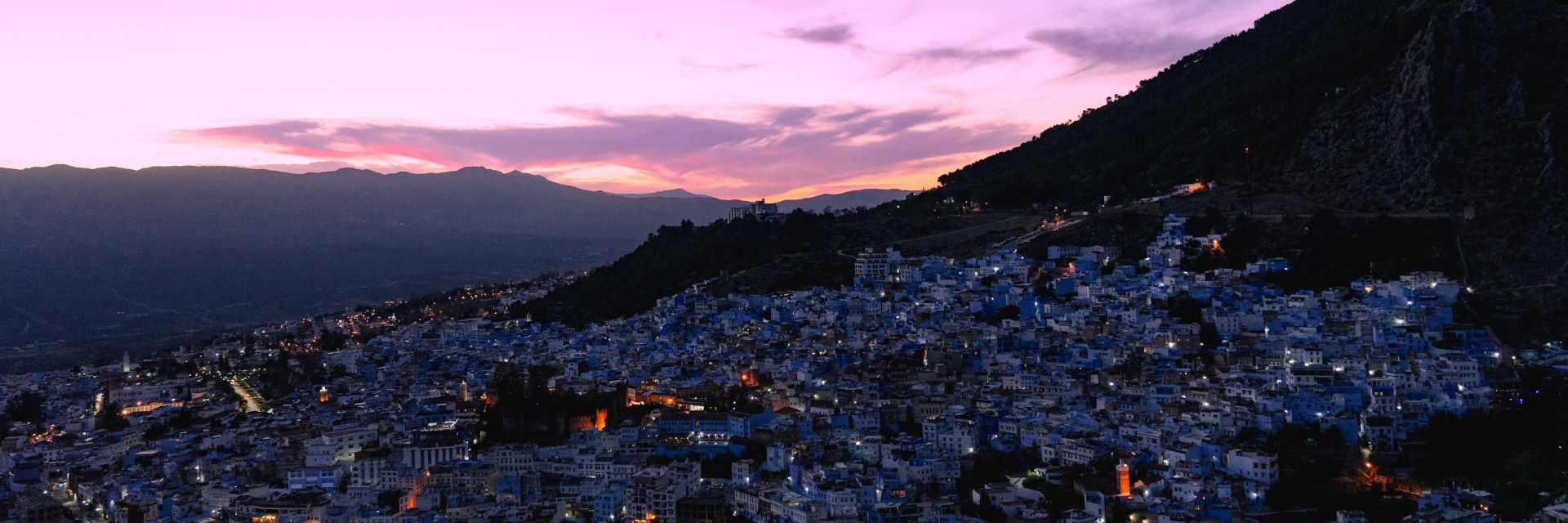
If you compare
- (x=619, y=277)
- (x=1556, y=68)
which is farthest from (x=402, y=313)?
(x=1556, y=68)

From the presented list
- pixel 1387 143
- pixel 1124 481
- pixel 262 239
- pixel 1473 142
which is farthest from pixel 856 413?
pixel 262 239

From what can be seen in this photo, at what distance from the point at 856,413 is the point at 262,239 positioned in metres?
96.3

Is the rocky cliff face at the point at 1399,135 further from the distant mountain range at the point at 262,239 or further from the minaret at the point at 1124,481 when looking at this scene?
the distant mountain range at the point at 262,239

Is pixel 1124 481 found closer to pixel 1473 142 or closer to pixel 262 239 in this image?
pixel 1473 142

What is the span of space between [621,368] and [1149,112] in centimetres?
3354

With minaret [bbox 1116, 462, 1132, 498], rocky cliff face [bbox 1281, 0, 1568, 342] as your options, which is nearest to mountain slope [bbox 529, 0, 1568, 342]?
rocky cliff face [bbox 1281, 0, 1568, 342]

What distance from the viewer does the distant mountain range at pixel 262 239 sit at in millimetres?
81812

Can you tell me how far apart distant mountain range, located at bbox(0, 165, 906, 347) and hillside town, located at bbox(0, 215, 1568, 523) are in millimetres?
42299

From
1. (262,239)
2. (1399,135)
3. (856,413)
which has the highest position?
(1399,135)

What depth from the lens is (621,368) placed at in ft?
115

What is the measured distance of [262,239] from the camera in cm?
10975

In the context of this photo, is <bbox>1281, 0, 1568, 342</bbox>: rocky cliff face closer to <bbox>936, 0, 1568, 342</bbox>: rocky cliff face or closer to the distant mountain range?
<bbox>936, 0, 1568, 342</bbox>: rocky cliff face

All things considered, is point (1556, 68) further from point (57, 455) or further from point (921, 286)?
point (57, 455)

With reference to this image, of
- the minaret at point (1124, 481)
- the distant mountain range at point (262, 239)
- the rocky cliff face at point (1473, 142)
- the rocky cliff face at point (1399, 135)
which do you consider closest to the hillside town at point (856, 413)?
the minaret at point (1124, 481)
